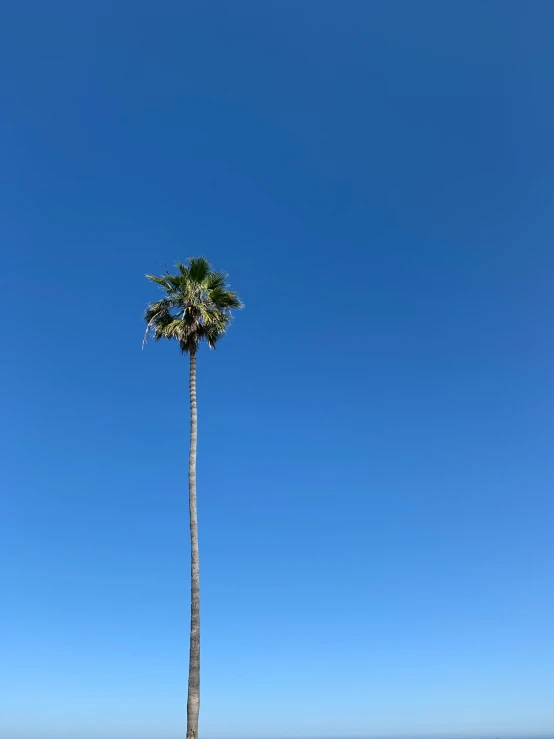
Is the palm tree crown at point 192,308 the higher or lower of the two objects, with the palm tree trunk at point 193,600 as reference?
higher

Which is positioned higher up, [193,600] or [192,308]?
[192,308]

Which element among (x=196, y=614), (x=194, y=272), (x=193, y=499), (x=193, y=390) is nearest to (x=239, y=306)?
(x=194, y=272)

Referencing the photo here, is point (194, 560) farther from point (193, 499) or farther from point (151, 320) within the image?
point (151, 320)

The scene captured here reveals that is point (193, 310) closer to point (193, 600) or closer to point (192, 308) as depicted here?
point (192, 308)

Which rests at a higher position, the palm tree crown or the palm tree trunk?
the palm tree crown

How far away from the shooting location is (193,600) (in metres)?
20.2

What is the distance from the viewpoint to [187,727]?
1847cm

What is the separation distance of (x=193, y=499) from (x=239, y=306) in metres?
9.46

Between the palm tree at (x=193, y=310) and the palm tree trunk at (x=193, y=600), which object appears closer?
the palm tree trunk at (x=193, y=600)

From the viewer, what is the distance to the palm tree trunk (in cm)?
1861

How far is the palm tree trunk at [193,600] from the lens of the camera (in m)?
18.6

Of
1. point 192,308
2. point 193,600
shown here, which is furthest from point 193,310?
point 193,600

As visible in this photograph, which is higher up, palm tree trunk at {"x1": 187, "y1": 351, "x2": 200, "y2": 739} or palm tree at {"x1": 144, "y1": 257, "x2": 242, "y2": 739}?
palm tree at {"x1": 144, "y1": 257, "x2": 242, "y2": 739}

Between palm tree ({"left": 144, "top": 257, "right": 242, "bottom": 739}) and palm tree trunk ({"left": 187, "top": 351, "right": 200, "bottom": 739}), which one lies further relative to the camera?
palm tree ({"left": 144, "top": 257, "right": 242, "bottom": 739})
